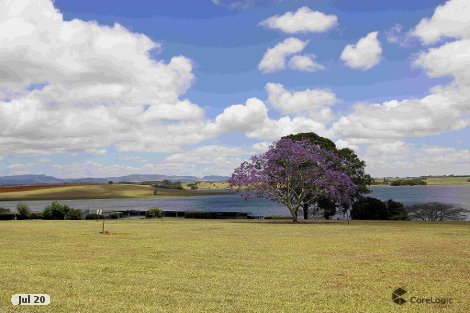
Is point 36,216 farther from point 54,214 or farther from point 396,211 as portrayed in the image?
point 396,211

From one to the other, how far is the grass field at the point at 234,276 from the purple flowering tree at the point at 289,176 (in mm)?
30385

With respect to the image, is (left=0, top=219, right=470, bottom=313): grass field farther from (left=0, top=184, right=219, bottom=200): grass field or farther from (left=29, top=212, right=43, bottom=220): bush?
(left=0, top=184, right=219, bottom=200): grass field

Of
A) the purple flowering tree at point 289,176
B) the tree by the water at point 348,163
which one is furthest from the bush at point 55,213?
the tree by the water at point 348,163

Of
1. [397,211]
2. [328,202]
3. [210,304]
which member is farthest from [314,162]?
[210,304]

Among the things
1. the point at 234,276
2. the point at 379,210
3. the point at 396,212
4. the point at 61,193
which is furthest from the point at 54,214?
the point at 61,193

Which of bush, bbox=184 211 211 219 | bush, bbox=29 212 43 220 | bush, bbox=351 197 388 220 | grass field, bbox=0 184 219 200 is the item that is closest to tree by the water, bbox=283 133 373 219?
bush, bbox=351 197 388 220

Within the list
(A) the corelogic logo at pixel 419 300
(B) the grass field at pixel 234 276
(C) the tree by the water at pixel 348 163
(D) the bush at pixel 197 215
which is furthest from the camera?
(D) the bush at pixel 197 215

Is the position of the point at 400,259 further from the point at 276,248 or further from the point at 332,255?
the point at 276,248

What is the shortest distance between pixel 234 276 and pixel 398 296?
6262 millimetres

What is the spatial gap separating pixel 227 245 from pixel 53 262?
11.0 meters

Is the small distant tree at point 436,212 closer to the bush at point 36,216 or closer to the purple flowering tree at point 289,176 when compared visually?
the purple flowering tree at point 289,176

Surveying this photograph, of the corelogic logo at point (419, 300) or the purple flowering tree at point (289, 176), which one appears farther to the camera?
the purple flowering tree at point (289, 176)

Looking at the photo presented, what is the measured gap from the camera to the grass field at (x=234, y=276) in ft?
45.1

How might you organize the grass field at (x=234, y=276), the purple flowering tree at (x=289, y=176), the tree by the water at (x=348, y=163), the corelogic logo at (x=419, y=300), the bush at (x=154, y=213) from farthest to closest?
the bush at (x=154, y=213) → the tree by the water at (x=348, y=163) → the purple flowering tree at (x=289, y=176) → the corelogic logo at (x=419, y=300) → the grass field at (x=234, y=276)
